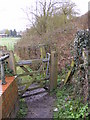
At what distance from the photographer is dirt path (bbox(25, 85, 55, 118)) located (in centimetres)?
351

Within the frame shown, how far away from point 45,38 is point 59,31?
0.98 meters

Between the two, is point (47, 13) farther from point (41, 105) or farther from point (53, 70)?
point (41, 105)

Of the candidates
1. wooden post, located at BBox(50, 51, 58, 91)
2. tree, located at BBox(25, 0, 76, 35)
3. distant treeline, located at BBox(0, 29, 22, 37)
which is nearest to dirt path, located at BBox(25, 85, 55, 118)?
wooden post, located at BBox(50, 51, 58, 91)

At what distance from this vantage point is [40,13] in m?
9.98

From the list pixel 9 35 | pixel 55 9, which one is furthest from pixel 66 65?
pixel 9 35

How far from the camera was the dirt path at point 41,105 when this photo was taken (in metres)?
3.51

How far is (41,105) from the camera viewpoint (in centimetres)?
407

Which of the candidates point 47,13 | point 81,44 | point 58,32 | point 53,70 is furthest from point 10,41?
point 81,44

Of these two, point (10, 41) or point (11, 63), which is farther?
point (10, 41)

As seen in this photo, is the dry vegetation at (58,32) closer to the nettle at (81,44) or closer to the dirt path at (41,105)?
the nettle at (81,44)

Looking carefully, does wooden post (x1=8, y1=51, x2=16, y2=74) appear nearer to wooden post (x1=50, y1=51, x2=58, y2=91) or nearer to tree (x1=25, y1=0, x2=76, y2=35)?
wooden post (x1=50, y1=51, x2=58, y2=91)

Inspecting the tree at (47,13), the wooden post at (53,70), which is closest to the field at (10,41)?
the tree at (47,13)

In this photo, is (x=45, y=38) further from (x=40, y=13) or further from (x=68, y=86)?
(x=68, y=86)

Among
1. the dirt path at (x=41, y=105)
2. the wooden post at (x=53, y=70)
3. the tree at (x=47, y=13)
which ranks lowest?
the dirt path at (x=41, y=105)
